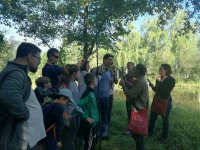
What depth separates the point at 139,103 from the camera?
6.30 m

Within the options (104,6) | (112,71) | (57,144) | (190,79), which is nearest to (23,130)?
(57,144)

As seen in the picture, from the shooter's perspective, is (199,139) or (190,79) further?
(190,79)

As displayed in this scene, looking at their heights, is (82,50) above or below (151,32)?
below

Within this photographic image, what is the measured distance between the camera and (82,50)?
11.1 m

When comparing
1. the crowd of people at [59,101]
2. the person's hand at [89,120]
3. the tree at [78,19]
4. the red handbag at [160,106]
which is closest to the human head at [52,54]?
the crowd of people at [59,101]

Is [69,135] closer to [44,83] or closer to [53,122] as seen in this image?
[44,83]

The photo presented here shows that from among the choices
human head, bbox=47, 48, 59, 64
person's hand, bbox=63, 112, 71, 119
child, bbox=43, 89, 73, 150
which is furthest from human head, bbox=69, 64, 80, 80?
child, bbox=43, 89, 73, 150

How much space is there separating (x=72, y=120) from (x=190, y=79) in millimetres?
54872

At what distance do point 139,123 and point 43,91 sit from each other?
73.1 inches

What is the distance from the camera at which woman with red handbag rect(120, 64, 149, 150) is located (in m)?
6.19

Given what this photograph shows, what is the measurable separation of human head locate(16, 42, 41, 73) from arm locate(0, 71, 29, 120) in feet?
0.77

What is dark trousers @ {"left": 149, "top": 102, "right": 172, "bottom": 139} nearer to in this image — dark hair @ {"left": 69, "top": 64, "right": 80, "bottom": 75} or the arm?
dark hair @ {"left": 69, "top": 64, "right": 80, "bottom": 75}

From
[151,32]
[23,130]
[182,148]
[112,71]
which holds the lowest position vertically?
[182,148]

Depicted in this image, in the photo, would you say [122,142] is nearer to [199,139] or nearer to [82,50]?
[199,139]
